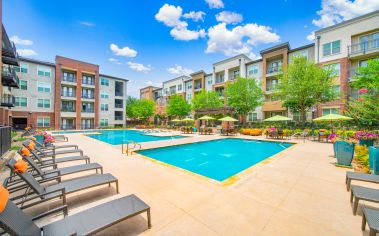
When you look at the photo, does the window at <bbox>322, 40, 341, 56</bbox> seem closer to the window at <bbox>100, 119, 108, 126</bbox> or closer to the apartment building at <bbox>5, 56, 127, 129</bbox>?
the apartment building at <bbox>5, 56, 127, 129</bbox>

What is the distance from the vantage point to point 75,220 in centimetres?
255

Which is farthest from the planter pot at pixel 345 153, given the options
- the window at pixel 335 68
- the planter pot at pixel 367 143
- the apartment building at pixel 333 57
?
the window at pixel 335 68

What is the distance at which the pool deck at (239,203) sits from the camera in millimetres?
2965

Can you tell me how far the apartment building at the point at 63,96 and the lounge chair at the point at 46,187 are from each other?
3546 centimetres

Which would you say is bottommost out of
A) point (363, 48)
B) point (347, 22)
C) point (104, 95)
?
point (104, 95)

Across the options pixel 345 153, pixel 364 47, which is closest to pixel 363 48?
pixel 364 47

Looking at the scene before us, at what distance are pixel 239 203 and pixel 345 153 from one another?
6172mm

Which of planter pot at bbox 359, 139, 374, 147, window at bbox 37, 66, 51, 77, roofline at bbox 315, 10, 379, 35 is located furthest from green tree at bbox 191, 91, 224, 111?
window at bbox 37, 66, 51, 77

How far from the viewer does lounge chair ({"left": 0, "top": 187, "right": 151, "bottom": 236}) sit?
6.15ft

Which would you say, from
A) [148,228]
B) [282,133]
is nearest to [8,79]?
[148,228]

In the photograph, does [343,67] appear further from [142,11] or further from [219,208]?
[219,208]

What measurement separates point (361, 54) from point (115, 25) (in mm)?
30102

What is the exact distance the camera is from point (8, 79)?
1955cm

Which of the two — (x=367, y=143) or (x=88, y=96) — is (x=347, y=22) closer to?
(x=367, y=143)
